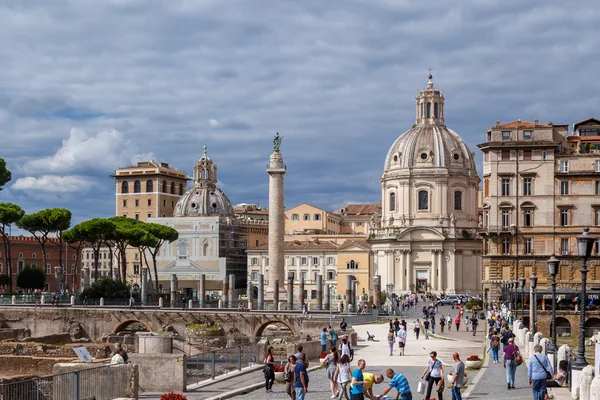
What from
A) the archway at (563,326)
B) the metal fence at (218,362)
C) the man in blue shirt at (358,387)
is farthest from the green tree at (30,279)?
the man in blue shirt at (358,387)

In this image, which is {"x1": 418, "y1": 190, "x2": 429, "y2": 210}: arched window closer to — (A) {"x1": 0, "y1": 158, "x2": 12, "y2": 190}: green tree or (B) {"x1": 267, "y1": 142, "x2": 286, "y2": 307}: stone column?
(B) {"x1": 267, "y1": 142, "x2": 286, "y2": 307}: stone column

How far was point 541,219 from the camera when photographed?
7938 centimetres

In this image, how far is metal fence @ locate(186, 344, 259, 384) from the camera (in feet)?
105

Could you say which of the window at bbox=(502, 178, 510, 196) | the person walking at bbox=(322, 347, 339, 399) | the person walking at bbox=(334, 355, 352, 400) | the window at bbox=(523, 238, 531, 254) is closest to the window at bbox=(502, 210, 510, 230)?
the window at bbox=(502, 178, 510, 196)

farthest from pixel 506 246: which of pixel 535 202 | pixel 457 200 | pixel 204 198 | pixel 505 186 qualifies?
pixel 204 198

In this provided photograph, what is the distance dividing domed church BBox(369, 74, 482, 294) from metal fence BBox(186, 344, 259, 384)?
228ft

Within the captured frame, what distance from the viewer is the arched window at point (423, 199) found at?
11017 centimetres

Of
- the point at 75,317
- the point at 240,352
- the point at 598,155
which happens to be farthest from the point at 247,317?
the point at 240,352

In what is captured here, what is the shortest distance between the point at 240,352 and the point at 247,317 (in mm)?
35555

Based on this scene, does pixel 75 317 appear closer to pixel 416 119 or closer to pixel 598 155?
pixel 598 155

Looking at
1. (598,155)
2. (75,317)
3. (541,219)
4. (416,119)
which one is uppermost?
(416,119)

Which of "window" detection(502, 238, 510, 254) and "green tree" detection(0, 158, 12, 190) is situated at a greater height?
"green tree" detection(0, 158, 12, 190)

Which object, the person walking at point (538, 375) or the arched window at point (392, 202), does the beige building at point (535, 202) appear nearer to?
the arched window at point (392, 202)

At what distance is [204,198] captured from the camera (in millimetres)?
152875
